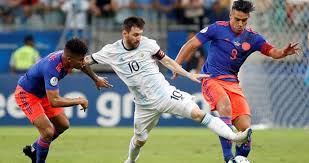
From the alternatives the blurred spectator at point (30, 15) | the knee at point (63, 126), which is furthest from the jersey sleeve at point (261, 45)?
the blurred spectator at point (30, 15)

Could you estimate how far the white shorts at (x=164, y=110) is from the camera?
481 inches

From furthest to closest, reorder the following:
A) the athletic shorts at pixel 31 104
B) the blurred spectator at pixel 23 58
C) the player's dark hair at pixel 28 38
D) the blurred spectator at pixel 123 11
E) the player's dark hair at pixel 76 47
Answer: the blurred spectator at pixel 123 11
the blurred spectator at pixel 23 58
the player's dark hair at pixel 28 38
the athletic shorts at pixel 31 104
the player's dark hair at pixel 76 47

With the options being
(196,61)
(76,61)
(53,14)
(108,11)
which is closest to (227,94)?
(76,61)

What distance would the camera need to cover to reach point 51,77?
12070 mm

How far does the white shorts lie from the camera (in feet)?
40.1

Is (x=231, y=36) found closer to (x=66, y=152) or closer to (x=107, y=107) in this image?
(x=66, y=152)

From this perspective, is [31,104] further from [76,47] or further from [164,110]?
[164,110]

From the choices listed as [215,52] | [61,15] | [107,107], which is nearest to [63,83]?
[107,107]

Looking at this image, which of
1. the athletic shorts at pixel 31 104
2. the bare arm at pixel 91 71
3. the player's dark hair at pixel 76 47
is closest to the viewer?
the player's dark hair at pixel 76 47

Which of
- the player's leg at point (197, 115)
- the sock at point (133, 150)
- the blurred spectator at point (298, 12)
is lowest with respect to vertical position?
the blurred spectator at point (298, 12)

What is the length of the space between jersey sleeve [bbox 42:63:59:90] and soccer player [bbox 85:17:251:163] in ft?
2.88

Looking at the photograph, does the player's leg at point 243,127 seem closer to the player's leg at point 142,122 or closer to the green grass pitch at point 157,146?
the player's leg at point 142,122

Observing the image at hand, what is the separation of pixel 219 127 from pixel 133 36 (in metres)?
1.77

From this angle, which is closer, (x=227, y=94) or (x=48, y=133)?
(x=48, y=133)
